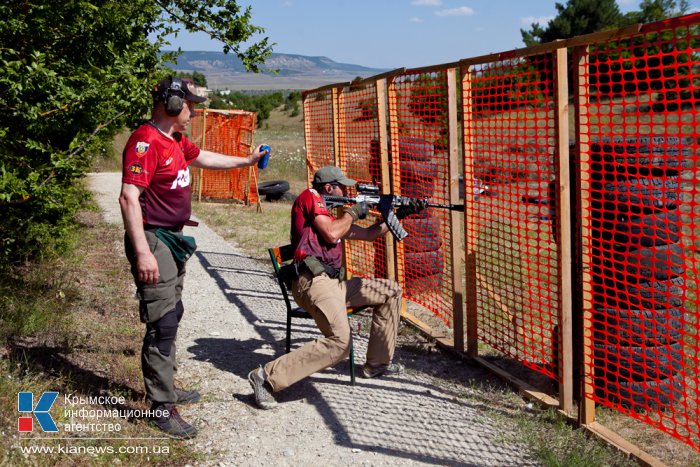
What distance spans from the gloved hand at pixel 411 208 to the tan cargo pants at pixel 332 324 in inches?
24.1

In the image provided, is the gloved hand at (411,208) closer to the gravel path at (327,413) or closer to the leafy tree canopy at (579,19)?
the gravel path at (327,413)

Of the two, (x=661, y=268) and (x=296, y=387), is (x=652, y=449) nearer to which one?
(x=661, y=268)

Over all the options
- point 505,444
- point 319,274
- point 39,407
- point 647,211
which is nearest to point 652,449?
point 505,444

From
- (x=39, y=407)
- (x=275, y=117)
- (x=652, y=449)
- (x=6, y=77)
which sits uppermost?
(x=275, y=117)

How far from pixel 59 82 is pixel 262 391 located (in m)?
2.56

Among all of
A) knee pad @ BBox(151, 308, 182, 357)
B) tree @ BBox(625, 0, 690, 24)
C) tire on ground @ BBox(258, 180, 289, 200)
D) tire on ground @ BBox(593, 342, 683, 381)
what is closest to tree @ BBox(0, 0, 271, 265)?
knee pad @ BBox(151, 308, 182, 357)

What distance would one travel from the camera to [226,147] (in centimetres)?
1638

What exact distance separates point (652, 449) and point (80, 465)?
132 inches

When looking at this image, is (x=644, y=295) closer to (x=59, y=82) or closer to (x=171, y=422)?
(x=171, y=422)

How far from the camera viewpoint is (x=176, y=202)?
4.01 m

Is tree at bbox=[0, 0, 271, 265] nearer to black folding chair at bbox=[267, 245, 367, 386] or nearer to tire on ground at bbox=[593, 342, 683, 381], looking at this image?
black folding chair at bbox=[267, 245, 367, 386]

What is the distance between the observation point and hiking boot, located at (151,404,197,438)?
4027 millimetres

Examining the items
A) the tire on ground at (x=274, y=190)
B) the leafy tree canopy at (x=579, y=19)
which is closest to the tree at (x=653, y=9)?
the leafy tree canopy at (x=579, y=19)

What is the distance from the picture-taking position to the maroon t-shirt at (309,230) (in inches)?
187
